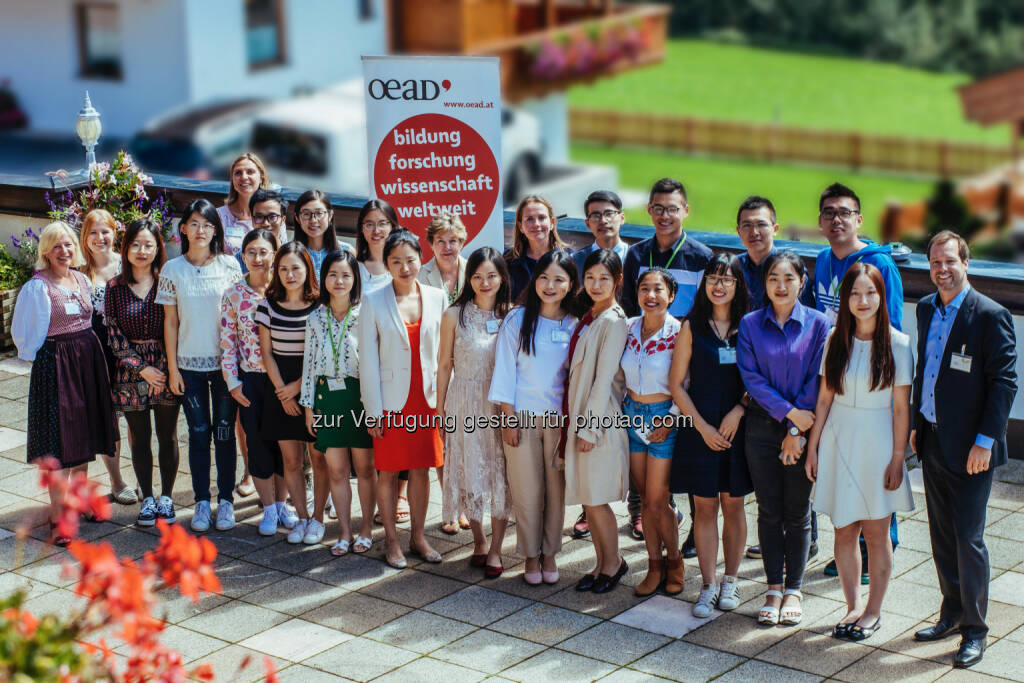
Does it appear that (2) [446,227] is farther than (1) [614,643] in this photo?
Yes

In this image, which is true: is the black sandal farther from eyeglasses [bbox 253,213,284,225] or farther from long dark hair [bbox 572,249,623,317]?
eyeglasses [bbox 253,213,284,225]

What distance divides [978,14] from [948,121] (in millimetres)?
5233

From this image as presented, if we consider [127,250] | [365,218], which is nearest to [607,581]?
[365,218]

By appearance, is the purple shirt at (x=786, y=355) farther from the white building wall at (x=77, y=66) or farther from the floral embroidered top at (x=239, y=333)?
the white building wall at (x=77, y=66)

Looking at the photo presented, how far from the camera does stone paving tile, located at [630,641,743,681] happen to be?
6.18 metres

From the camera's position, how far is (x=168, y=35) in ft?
99.7

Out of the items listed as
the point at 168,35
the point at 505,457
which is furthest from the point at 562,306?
the point at 168,35

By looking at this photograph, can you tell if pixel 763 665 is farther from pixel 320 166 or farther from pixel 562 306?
pixel 320 166

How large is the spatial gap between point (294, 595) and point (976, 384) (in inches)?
130

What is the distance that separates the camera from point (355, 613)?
685 centimetres

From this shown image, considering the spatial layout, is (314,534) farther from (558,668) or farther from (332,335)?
(558,668)

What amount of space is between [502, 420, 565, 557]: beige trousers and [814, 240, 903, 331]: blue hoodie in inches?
56.1

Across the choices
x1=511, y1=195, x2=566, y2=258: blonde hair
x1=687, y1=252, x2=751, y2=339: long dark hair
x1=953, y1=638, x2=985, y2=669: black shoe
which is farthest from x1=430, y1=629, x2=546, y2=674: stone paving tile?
x1=511, y1=195, x2=566, y2=258: blonde hair

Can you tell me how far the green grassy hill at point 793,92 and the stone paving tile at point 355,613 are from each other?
42.8 meters
